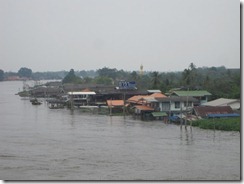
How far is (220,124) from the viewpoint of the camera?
6.95 m

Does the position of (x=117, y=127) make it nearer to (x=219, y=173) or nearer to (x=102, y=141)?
(x=102, y=141)

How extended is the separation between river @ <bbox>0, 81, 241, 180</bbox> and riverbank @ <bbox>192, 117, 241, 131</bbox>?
0.61 ft

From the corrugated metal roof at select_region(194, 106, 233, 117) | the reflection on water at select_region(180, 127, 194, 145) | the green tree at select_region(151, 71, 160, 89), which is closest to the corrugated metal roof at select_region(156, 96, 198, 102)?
the corrugated metal roof at select_region(194, 106, 233, 117)

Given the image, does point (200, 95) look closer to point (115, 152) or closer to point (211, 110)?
point (211, 110)

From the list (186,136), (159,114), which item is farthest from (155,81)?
(186,136)

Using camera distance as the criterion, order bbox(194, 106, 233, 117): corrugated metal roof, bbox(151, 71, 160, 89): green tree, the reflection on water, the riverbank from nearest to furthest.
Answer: the reflection on water < the riverbank < bbox(194, 106, 233, 117): corrugated metal roof < bbox(151, 71, 160, 89): green tree

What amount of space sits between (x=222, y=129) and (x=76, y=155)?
9.62 feet

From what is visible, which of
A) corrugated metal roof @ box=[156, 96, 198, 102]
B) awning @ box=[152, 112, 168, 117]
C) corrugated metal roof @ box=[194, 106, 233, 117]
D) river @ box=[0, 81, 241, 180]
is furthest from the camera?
corrugated metal roof @ box=[156, 96, 198, 102]

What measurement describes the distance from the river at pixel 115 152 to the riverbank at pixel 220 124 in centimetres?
19

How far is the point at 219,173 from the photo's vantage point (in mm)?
4062

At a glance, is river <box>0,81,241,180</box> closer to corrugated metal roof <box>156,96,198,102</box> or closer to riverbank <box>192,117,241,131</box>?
riverbank <box>192,117,241,131</box>

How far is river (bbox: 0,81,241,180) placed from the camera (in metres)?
4.05

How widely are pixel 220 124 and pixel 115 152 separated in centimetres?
253

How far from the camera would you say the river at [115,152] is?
13.3ft
